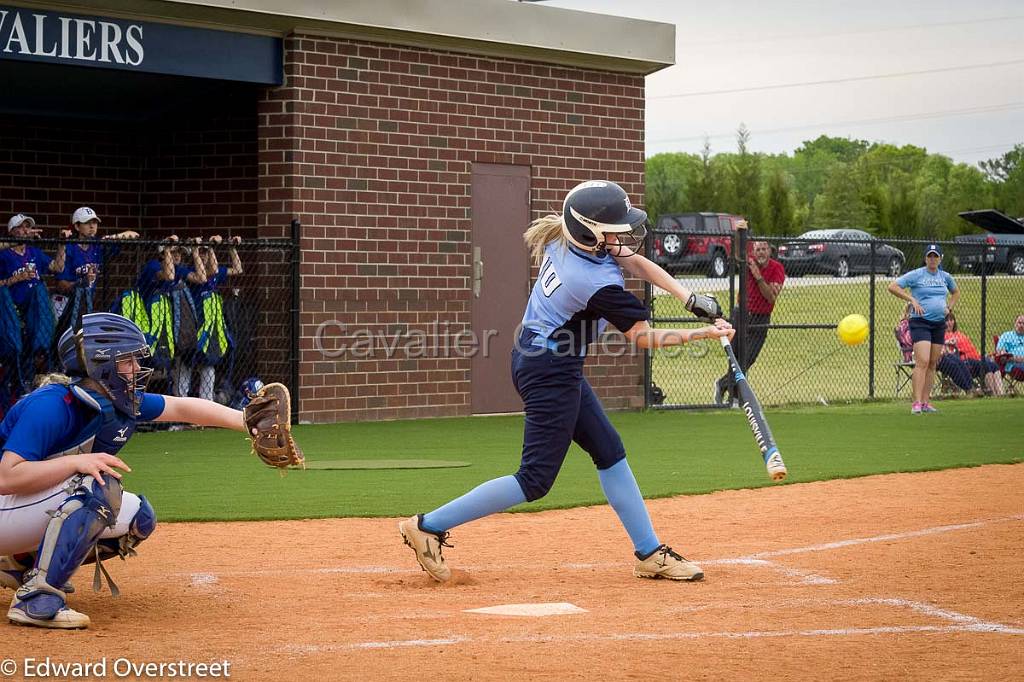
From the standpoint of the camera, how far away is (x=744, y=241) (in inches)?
754

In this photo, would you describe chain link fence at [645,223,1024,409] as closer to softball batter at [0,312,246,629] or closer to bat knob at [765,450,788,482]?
bat knob at [765,450,788,482]

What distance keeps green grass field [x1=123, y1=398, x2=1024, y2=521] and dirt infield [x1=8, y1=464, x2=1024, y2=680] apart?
0.85m

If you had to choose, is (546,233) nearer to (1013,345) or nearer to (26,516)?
(26,516)

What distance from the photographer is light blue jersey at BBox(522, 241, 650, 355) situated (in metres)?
7.07

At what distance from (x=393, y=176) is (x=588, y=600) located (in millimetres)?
11222

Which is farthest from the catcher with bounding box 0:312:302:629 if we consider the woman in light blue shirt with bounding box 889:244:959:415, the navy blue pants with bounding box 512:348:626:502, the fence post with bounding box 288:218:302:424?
the woman in light blue shirt with bounding box 889:244:959:415

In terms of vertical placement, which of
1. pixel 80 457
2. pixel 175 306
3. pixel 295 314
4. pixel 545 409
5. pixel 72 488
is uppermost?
pixel 175 306

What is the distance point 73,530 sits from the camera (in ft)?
19.9

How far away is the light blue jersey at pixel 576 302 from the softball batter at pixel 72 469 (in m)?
1.65

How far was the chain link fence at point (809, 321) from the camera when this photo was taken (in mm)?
20484

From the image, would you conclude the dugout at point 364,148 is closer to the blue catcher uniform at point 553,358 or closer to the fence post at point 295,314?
the fence post at point 295,314

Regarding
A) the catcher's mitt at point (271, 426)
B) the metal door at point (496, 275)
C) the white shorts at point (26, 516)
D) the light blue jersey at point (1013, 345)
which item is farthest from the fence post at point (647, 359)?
the white shorts at point (26, 516)

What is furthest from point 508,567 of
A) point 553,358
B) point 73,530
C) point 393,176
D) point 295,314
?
point 393,176
